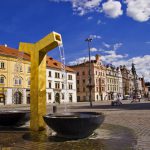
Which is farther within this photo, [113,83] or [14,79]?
[113,83]

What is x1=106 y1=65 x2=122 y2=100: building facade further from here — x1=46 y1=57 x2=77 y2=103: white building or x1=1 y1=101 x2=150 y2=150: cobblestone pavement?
x1=1 y1=101 x2=150 y2=150: cobblestone pavement

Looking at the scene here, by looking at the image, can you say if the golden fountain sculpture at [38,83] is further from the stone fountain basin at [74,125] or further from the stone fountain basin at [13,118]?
the stone fountain basin at [74,125]

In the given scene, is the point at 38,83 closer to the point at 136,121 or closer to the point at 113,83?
the point at 136,121

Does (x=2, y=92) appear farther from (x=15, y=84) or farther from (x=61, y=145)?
(x=61, y=145)

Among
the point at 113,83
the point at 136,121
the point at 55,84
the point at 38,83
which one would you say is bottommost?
the point at 136,121

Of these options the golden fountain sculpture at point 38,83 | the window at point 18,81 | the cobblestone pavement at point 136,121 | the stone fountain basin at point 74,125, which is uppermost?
the window at point 18,81

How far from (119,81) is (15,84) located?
67509 millimetres

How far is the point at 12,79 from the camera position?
204 feet

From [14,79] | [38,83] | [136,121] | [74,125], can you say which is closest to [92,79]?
[14,79]

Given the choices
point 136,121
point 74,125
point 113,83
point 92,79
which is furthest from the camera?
point 113,83

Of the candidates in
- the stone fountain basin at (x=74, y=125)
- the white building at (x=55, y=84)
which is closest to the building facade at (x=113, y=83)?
the white building at (x=55, y=84)

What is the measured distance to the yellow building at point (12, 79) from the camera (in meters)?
59.7

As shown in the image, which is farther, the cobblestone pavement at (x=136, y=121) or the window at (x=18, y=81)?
the window at (x=18, y=81)

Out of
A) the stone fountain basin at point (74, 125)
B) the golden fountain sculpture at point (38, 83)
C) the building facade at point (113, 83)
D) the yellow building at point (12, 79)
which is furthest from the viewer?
the building facade at point (113, 83)
